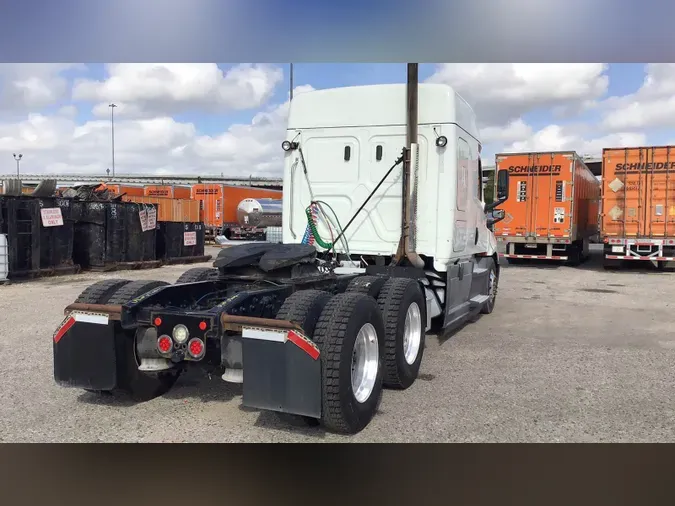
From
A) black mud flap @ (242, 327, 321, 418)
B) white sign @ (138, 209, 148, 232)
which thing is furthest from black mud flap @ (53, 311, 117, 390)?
white sign @ (138, 209, 148, 232)

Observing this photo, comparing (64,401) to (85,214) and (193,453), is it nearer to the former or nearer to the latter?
(193,453)

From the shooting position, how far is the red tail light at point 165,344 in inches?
172

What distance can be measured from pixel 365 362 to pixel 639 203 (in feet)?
53.6

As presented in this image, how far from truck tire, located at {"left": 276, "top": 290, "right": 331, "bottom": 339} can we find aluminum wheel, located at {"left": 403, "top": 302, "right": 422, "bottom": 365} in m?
1.67

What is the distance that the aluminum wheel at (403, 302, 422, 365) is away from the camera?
19.0 feet

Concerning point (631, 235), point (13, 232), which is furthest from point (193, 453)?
point (631, 235)

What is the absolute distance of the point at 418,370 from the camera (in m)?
5.97

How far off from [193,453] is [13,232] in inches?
488

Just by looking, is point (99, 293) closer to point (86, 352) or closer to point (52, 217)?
point (86, 352)

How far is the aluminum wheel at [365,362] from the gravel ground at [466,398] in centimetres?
30

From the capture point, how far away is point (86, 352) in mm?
4551

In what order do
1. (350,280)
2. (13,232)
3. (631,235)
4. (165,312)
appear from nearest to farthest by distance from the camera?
(165,312) < (350,280) < (13,232) < (631,235)

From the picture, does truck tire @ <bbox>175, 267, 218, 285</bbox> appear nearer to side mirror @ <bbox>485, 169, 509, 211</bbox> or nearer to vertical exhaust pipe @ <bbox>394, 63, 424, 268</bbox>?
vertical exhaust pipe @ <bbox>394, 63, 424, 268</bbox>

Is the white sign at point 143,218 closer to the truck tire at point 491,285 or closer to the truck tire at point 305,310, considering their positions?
the truck tire at point 491,285
